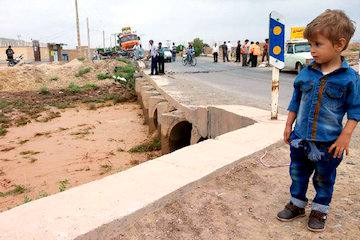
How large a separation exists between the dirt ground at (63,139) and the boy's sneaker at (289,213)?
358 centimetres

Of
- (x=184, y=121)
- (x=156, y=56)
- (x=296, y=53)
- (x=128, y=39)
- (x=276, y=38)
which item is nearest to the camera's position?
(x=276, y=38)

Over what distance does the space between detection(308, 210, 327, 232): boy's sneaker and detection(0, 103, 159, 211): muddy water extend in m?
4.04

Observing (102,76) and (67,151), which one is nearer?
(67,151)

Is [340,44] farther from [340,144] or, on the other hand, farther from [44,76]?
[44,76]

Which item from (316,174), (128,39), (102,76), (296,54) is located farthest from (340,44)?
(128,39)

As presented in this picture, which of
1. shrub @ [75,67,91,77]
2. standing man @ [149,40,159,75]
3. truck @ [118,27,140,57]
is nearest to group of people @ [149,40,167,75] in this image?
standing man @ [149,40,159,75]

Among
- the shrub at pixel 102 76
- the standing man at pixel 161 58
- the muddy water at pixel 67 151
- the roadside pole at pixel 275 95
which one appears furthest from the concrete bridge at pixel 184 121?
the shrub at pixel 102 76

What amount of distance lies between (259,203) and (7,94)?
2084cm

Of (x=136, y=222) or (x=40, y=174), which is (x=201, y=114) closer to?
(x=40, y=174)

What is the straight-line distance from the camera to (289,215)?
2637mm

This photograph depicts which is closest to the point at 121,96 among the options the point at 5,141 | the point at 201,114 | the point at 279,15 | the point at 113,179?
the point at 5,141

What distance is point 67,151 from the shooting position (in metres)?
10.2

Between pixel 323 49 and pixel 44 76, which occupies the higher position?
pixel 323 49

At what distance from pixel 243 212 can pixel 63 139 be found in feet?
31.6
